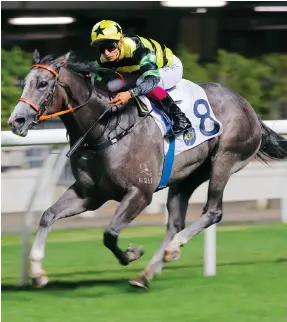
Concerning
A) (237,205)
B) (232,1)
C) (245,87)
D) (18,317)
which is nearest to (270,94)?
(245,87)

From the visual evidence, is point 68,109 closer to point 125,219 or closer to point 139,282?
point 125,219

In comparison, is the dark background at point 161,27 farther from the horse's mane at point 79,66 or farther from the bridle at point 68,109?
the bridle at point 68,109

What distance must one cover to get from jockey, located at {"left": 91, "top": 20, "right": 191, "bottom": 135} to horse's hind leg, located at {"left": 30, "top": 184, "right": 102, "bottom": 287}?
621 millimetres

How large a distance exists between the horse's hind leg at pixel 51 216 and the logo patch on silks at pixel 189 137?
26.4 inches

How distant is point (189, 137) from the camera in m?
6.95

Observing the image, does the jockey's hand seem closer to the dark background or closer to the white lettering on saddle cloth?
the white lettering on saddle cloth

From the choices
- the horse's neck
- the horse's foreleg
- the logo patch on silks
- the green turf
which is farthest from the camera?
the logo patch on silks

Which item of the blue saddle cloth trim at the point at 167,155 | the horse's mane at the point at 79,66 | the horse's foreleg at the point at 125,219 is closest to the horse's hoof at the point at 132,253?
the horse's foreleg at the point at 125,219

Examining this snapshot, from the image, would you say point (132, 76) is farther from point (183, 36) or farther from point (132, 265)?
point (183, 36)

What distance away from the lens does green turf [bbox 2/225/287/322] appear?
19.1 feet

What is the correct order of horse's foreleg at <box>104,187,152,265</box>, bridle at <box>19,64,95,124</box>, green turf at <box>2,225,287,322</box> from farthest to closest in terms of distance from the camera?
horse's foreleg at <box>104,187,152,265</box> → bridle at <box>19,64,95,124</box> → green turf at <box>2,225,287,322</box>

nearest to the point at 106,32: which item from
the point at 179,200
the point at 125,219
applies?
the point at 125,219

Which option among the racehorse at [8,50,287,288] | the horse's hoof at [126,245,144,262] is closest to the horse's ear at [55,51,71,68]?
the racehorse at [8,50,287,288]

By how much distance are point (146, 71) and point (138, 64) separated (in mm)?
139
